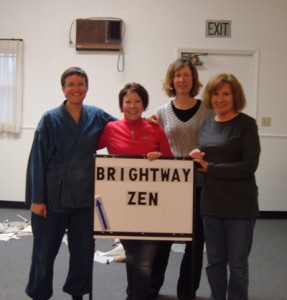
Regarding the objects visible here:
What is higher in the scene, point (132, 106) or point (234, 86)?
point (234, 86)

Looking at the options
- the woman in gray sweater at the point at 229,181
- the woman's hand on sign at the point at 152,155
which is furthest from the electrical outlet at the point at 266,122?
the woman's hand on sign at the point at 152,155

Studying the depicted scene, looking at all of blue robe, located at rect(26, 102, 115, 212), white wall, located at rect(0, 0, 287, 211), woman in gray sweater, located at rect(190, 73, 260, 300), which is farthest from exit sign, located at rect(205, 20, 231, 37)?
blue robe, located at rect(26, 102, 115, 212)

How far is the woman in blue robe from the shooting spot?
219 centimetres

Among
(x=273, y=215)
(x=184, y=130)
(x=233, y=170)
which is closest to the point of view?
(x=233, y=170)

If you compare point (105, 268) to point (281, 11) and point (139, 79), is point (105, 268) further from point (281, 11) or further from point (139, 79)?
point (281, 11)

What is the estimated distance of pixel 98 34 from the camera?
5.00 m

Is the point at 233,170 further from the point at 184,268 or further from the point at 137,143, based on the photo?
the point at 184,268

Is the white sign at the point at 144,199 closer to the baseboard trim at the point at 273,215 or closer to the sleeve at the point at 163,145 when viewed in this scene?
the sleeve at the point at 163,145

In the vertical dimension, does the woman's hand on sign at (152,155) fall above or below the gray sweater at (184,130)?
below

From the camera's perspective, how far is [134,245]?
2.20 m

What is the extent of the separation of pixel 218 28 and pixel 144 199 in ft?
11.6

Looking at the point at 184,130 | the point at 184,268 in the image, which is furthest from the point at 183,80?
the point at 184,268

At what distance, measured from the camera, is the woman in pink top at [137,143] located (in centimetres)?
212

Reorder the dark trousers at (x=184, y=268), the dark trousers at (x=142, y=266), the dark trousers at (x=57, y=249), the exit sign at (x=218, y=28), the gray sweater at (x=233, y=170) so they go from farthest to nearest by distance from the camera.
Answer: the exit sign at (x=218, y=28), the dark trousers at (x=184, y=268), the dark trousers at (x=57, y=249), the dark trousers at (x=142, y=266), the gray sweater at (x=233, y=170)
